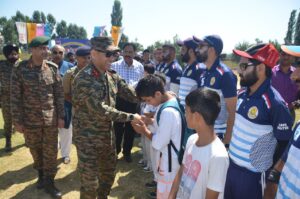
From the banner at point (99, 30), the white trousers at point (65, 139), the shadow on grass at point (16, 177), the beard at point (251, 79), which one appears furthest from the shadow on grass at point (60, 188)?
the banner at point (99, 30)

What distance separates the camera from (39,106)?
4105 mm

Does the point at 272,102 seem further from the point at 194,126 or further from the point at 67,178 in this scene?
the point at 67,178

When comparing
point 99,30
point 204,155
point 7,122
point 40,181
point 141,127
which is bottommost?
point 40,181

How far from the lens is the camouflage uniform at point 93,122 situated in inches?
122

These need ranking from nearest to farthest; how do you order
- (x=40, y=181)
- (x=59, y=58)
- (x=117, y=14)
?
(x=40, y=181) → (x=59, y=58) → (x=117, y=14)

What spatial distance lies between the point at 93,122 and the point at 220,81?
1800 mm

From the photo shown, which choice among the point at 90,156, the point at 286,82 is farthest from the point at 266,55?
the point at 286,82

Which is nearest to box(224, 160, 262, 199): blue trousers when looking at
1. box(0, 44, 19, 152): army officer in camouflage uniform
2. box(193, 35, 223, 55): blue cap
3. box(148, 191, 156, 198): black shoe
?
box(193, 35, 223, 55): blue cap

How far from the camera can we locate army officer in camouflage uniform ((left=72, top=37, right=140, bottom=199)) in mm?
3098

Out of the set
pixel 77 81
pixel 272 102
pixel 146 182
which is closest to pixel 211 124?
pixel 272 102

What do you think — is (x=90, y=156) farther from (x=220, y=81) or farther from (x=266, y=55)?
(x=266, y=55)

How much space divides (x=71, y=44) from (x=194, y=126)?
2420 centimetres

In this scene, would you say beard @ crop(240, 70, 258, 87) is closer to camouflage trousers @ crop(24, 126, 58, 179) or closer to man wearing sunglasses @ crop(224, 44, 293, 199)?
man wearing sunglasses @ crop(224, 44, 293, 199)

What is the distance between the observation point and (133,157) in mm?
6074
